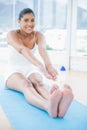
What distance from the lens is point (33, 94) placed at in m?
2.01

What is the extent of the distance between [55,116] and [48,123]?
0.36 feet

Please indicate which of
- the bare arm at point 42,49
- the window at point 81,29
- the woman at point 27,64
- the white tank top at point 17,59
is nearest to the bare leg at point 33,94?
the woman at point 27,64

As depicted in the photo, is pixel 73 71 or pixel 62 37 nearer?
pixel 73 71

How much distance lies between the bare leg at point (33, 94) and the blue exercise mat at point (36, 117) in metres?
0.06

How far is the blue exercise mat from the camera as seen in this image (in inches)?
63.4

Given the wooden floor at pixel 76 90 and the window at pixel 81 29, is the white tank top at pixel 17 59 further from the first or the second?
the window at pixel 81 29

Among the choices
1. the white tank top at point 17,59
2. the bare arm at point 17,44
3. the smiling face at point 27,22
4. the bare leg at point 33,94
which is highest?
the smiling face at point 27,22

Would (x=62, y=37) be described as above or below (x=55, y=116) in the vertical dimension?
above

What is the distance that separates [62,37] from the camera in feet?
14.8

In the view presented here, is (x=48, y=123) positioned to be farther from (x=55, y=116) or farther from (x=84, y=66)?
(x=84, y=66)

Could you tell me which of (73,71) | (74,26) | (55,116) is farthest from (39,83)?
(74,26)

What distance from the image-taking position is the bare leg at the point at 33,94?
5.33ft

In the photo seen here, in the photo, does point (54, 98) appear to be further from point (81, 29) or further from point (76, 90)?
point (81, 29)

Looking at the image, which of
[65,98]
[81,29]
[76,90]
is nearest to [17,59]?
[76,90]
